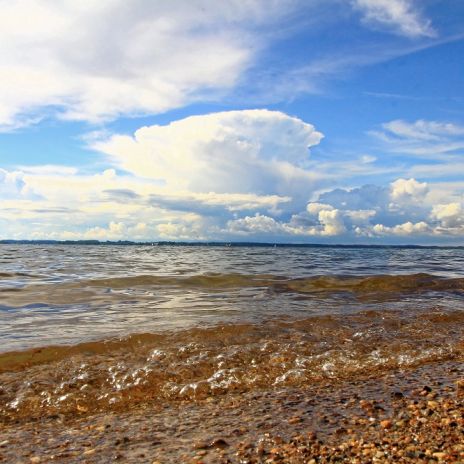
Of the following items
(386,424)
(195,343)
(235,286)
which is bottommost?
(235,286)

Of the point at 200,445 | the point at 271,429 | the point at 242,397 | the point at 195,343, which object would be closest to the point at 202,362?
the point at 195,343

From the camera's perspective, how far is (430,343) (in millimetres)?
10297

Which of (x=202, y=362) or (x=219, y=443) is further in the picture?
(x=202, y=362)

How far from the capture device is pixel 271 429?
17.3 ft

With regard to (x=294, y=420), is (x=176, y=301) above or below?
below

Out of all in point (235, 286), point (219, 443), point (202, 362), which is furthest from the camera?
point (235, 286)

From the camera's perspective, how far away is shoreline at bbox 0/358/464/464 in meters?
4.62

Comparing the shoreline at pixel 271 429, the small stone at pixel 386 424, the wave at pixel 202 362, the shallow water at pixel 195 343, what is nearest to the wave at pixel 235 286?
the shallow water at pixel 195 343

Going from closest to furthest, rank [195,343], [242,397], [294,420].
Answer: [294,420] → [242,397] → [195,343]

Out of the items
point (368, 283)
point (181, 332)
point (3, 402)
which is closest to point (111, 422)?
point (3, 402)

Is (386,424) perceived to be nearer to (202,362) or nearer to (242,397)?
(242,397)

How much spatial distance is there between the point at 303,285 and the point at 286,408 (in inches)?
674

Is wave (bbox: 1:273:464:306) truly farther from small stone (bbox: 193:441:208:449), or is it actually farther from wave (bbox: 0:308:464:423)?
small stone (bbox: 193:441:208:449)

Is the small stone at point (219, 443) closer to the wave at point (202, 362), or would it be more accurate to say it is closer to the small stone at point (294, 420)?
the small stone at point (294, 420)
